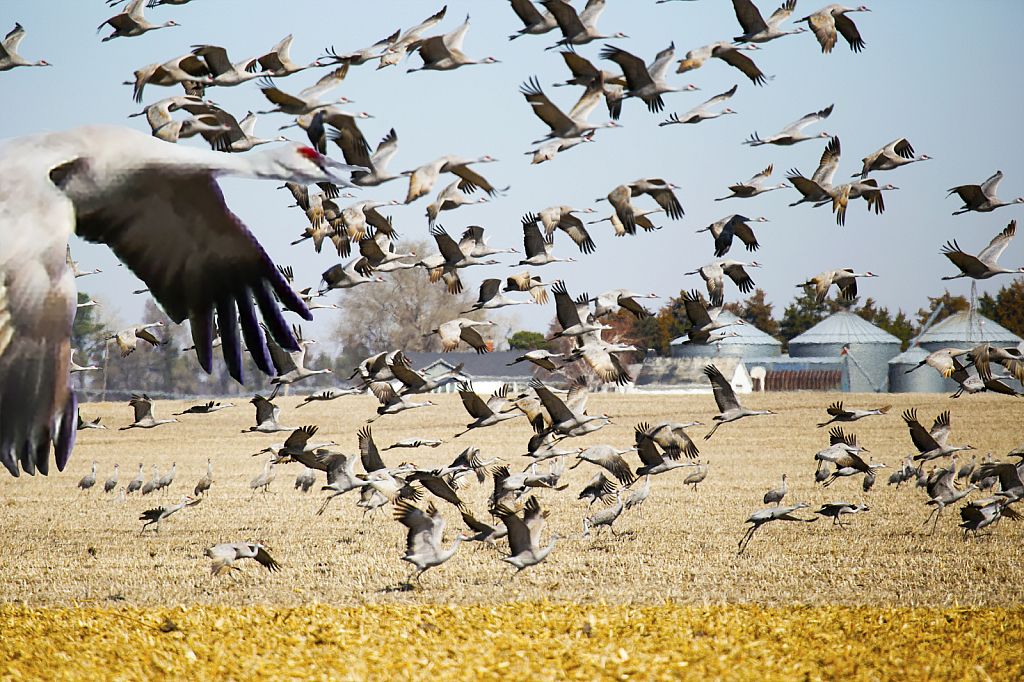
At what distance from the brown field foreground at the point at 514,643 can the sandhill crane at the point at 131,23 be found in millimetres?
5250

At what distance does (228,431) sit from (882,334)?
3504cm

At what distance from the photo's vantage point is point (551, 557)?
30.2 ft

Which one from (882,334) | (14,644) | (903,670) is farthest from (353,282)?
(882,334)

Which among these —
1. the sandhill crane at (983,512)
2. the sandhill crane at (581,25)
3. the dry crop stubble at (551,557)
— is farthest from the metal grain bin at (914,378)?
the sandhill crane at (581,25)

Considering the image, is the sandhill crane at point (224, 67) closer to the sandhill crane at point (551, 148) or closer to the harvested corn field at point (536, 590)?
the sandhill crane at point (551, 148)

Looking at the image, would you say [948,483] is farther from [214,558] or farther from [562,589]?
[214,558]

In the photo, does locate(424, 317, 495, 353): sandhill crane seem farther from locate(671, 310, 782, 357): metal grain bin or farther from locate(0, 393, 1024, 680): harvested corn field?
locate(671, 310, 782, 357): metal grain bin

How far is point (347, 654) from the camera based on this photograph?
5.16 m

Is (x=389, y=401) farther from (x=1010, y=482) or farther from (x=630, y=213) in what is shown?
(x=1010, y=482)

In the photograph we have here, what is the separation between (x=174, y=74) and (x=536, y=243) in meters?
4.46

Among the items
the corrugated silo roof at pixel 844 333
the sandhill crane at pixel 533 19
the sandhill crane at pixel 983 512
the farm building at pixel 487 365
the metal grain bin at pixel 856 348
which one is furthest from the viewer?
the farm building at pixel 487 365

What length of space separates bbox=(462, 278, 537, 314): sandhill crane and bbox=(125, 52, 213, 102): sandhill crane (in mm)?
4271

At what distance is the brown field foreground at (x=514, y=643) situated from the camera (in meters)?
4.88

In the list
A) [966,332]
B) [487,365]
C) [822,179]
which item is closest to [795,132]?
[822,179]
